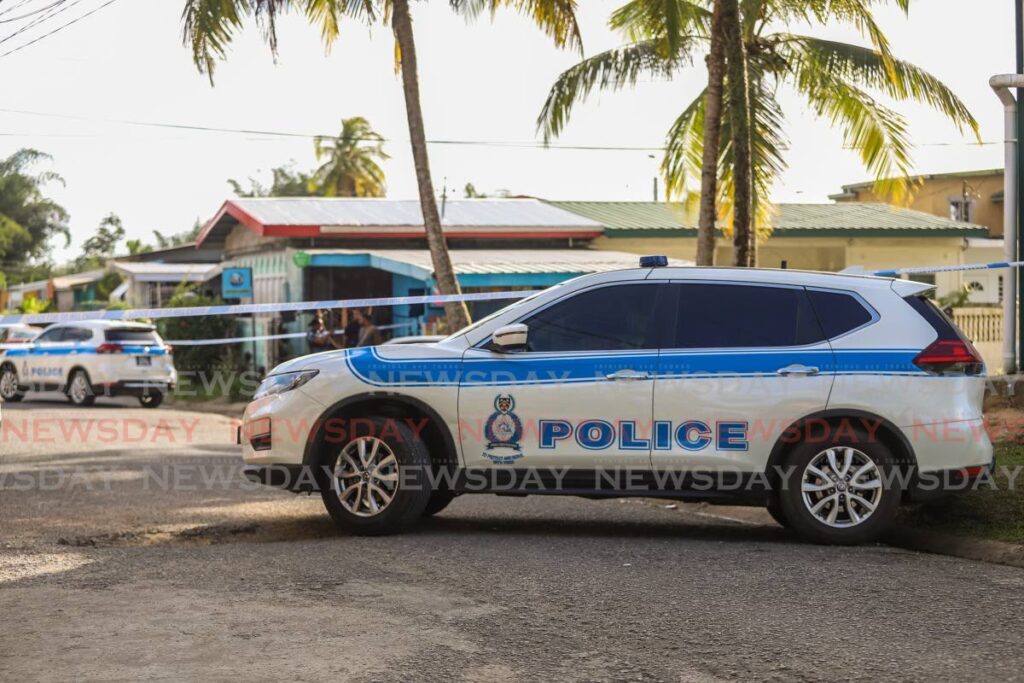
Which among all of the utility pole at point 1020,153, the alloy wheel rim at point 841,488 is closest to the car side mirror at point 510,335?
the alloy wheel rim at point 841,488

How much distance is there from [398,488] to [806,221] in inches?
961

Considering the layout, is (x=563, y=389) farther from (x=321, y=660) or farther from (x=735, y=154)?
(x=735, y=154)

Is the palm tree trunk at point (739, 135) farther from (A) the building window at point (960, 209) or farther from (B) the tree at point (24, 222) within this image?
(B) the tree at point (24, 222)

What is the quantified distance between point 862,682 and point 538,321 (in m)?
4.08

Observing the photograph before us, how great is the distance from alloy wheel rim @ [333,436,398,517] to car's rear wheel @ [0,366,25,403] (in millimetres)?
18924

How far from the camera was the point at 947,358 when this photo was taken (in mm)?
8305

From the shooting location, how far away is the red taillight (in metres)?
8.30

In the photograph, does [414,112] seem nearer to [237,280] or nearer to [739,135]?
[739,135]

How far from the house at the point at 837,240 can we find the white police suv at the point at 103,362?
1017cm

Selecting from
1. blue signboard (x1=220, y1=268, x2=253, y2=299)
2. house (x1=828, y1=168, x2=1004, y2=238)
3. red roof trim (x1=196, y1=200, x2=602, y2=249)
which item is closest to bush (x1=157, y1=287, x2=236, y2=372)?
blue signboard (x1=220, y1=268, x2=253, y2=299)

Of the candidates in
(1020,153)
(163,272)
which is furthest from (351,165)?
(1020,153)

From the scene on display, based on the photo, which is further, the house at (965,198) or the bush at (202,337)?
the house at (965,198)

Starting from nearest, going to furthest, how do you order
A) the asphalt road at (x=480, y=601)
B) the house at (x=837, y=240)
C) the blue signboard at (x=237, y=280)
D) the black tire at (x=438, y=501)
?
the asphalt road at (x=480, y=601)
the black tire at (x=438, y=501)
the blue signboard at (x=237, y=280)
the house at (x=837, y=240)

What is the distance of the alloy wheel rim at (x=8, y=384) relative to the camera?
25828 millimetres
